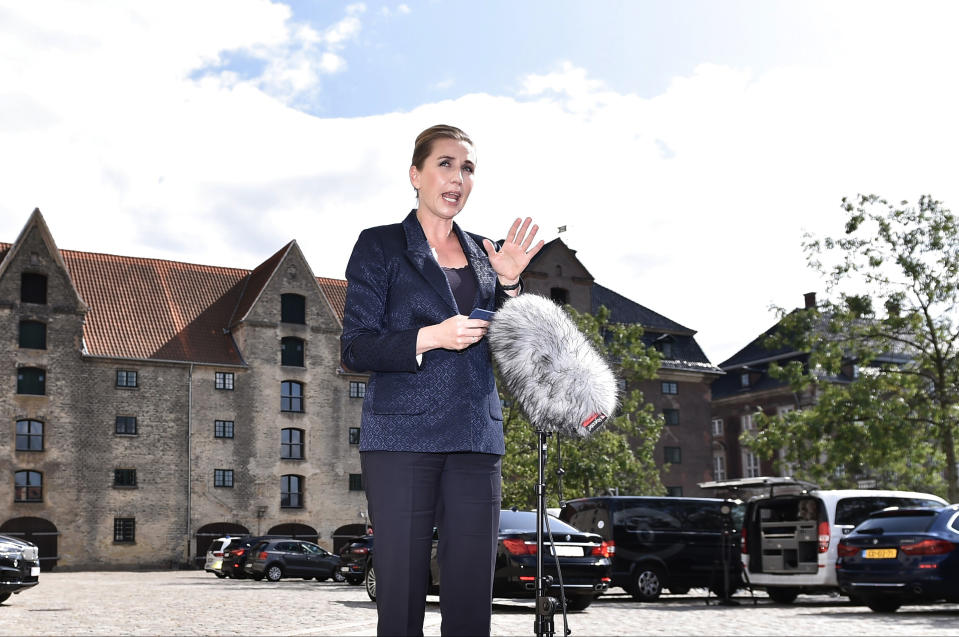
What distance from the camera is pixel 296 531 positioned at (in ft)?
176

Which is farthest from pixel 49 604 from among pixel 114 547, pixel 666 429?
pixel 666 429

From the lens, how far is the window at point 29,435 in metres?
48.4

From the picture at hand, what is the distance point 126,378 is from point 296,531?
1109cm

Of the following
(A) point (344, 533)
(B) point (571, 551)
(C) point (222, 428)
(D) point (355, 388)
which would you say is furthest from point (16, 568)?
(D) point (355, 388)

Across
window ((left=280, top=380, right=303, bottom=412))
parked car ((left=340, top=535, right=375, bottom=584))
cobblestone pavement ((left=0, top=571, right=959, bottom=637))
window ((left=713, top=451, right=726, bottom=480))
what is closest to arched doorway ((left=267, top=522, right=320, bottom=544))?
window ((left=280, top=380, right=303, bottom=412))

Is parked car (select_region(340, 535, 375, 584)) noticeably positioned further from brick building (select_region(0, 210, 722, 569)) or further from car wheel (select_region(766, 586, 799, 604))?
brick building (select_region(0, 210, 722, 569))

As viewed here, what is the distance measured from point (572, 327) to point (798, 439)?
3026 cm

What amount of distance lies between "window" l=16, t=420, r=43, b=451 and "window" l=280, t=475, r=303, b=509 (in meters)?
11.4

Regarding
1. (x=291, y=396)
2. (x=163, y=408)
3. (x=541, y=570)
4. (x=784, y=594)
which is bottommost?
(x=784, y=594)

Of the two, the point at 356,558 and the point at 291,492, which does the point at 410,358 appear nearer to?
the point at 356,558

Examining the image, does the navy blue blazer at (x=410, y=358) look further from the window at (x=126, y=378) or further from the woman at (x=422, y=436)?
the window at (x=126, y=378)

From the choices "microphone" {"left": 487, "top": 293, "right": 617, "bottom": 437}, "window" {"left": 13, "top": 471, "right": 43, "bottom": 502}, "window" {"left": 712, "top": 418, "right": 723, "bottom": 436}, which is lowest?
"window" {"left": 13, "top": 471, "right": 43, "bottom": 502}

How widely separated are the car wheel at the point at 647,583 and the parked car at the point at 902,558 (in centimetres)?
418

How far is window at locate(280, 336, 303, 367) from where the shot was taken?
181ft
